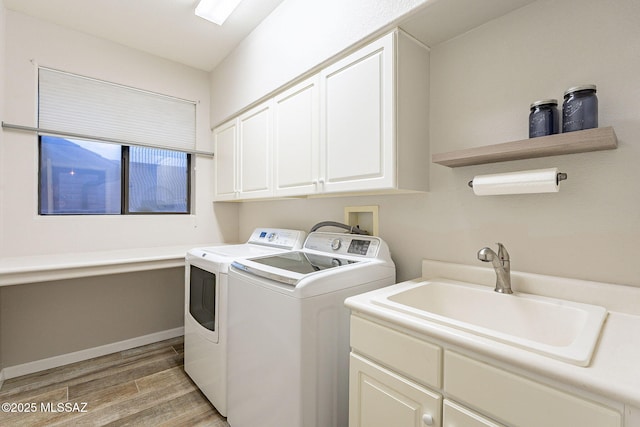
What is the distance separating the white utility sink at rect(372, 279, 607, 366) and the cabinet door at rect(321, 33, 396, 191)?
1.78ft

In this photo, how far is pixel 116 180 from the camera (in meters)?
2.55

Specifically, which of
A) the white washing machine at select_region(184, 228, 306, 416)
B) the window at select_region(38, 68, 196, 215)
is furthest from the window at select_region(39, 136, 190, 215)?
the white washing machine at select_region(184, 228, 306, 416)

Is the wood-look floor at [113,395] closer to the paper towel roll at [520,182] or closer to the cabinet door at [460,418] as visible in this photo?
the cabinet door at [460,418]

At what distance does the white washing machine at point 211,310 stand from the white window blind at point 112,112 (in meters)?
1.31

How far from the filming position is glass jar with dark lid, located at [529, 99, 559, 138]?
108 cm

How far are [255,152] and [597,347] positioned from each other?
2.14 m

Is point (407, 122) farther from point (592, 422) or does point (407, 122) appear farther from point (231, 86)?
point (231, 86)

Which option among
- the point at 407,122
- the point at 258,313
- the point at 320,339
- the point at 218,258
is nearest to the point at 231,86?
the point at 218,258

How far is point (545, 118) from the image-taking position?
1.09 m

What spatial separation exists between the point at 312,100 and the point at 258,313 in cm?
124

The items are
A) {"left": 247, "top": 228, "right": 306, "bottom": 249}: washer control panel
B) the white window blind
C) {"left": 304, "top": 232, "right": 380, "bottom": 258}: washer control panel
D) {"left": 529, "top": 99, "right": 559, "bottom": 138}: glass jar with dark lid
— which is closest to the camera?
{"left": 529, "top": 99, "right": 559, "bottom": 138}: glass jar with dark lid

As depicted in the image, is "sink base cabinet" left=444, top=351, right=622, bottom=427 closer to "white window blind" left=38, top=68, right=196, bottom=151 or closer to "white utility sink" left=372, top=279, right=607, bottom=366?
"white utility sink" left=372, top=279, right=607, bottom=366

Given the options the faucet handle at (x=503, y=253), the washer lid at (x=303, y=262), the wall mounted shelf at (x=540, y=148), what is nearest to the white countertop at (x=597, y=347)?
the faucet handle at (x=503, y=253)

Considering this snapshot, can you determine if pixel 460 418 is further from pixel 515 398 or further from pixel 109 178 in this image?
pixel 109 178
